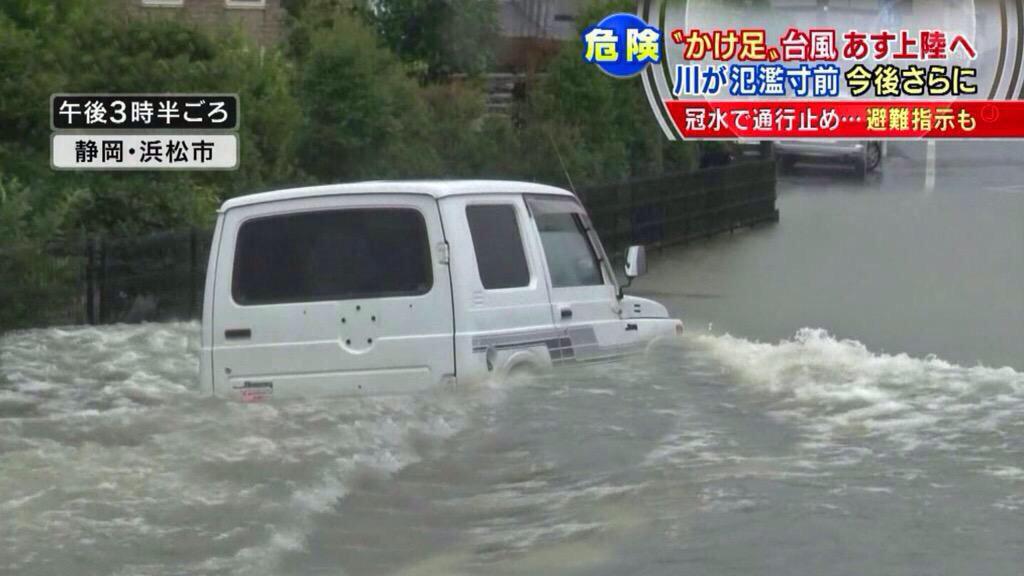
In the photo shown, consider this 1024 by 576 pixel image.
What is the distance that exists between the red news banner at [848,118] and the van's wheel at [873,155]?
10579 mm

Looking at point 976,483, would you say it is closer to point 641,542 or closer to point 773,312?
point 641,542

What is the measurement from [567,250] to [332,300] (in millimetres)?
1625

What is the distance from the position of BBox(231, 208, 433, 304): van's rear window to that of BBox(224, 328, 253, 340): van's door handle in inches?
6.6

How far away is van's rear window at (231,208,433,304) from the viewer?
9.62 meters

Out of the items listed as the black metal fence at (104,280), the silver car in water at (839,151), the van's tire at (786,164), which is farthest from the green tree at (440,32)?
the black metal fence at (104,280)

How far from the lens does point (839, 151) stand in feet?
96.0

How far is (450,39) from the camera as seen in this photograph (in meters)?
28.5

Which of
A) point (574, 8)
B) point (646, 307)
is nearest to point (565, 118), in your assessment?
point (574, 8)

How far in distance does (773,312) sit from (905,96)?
13.4 feet

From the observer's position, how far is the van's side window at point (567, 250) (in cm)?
1035

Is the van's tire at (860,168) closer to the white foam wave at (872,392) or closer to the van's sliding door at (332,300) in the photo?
the white foam wave at (872,392)

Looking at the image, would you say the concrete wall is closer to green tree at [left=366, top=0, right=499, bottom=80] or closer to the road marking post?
green tree at [left=366, top=0, right=499, bottom=80]

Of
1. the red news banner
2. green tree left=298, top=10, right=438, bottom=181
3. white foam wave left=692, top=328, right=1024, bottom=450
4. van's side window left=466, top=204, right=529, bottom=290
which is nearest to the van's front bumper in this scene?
green tree left=298, top=10, right=438, bottom=181
